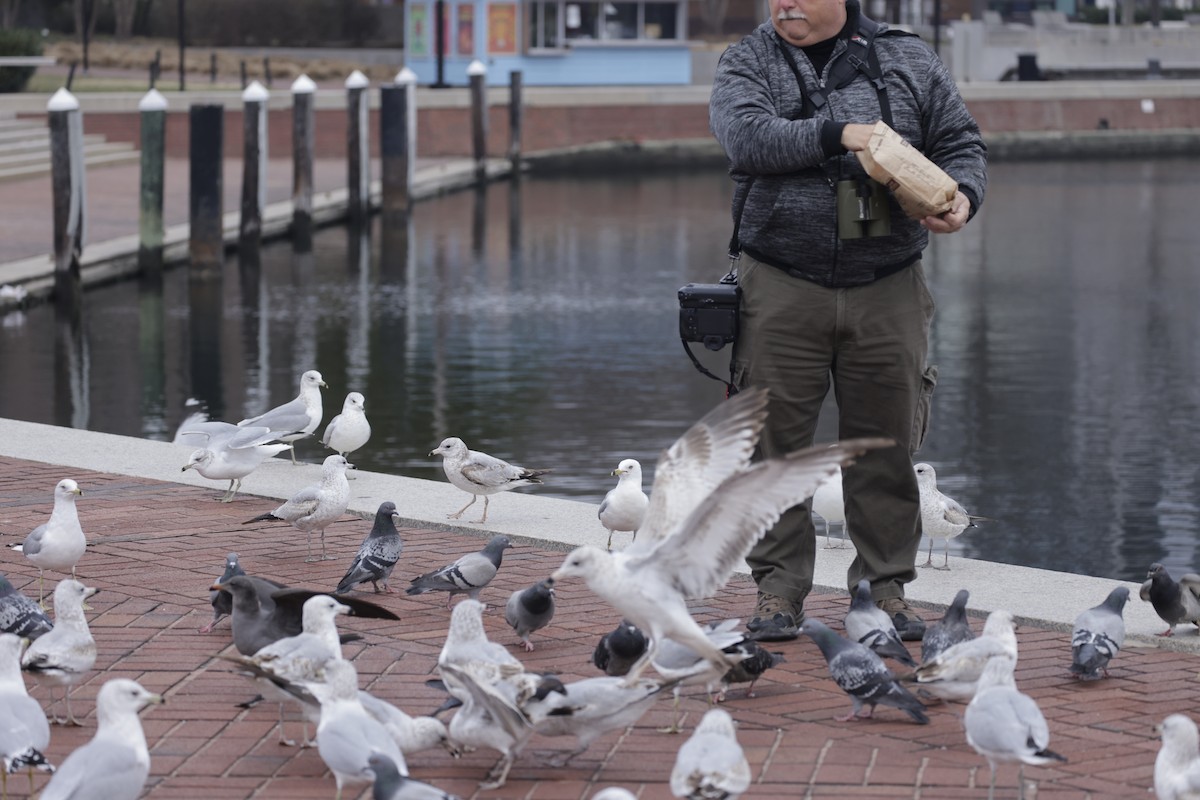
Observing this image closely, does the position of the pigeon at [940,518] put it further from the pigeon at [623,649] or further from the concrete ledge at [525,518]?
the pigeon at [623,649]

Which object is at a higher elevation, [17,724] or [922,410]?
[922,410]

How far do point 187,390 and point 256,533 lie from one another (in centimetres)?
759

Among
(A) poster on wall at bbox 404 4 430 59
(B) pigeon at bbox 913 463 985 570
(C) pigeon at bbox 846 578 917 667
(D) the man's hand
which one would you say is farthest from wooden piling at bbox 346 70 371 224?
(C) pigeon at bbox 846 578 917 667

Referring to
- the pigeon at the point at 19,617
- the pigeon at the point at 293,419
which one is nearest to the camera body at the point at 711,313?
the pigeon at the point at 19,617

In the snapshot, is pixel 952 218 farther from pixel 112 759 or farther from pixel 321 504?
pixel 112 759

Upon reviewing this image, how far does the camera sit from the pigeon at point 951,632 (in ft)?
18.3

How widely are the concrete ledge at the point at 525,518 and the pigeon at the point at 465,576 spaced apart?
977 mm

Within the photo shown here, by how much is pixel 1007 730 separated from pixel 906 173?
1.80 m

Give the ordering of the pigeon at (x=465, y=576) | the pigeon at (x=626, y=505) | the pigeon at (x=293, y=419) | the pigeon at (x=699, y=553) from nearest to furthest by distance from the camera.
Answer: the pigeon at (x=699, y=553) < the pigeon at (x=465, y=576) < the pigeon at (x=626, y=505) < the pigeon at (x=293, y=419)

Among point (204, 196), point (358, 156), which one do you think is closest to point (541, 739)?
point (204, 196)

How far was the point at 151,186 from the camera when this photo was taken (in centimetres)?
2105

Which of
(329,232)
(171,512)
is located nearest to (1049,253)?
(329,232)

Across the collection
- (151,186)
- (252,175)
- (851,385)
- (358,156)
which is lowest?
(851,385)

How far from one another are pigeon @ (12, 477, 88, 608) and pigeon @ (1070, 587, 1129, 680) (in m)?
3.34
